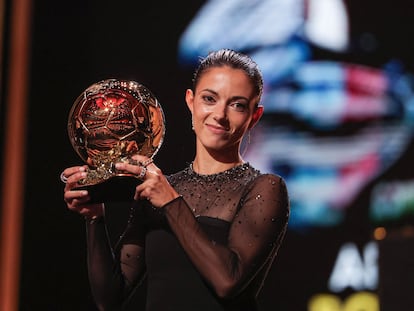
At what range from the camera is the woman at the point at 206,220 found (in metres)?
1.45

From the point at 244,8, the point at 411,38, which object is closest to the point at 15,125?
the point at 244,8

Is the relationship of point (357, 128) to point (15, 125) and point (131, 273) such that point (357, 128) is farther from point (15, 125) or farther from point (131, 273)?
point (131, 273)

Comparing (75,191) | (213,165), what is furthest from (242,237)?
(75,191)

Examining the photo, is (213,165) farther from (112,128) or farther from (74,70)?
(74,70)

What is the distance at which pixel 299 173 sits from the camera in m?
2.85

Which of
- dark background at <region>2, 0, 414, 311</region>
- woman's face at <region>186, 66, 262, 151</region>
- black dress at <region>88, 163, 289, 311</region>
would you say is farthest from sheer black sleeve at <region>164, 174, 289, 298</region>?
dark background at <region>2, 0, 414, 311</region>

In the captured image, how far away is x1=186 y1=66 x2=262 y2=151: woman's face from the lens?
1.57 m

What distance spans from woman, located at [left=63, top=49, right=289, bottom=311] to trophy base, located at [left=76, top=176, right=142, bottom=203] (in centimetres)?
2

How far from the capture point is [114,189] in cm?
149

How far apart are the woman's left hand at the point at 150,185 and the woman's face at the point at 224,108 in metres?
0.16

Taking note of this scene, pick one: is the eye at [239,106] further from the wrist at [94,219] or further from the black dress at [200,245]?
the wrist at [94,219]

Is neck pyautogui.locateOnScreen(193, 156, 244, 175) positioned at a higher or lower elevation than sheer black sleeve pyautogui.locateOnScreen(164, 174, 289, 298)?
higher

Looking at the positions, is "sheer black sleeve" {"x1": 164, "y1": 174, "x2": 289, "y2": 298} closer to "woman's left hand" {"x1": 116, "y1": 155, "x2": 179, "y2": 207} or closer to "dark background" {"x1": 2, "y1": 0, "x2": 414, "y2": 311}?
"woman's left hand" {"x1": 116, "y1": 155, "x2": 179, "y2": 207}

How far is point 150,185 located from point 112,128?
→ 157 millimetres
